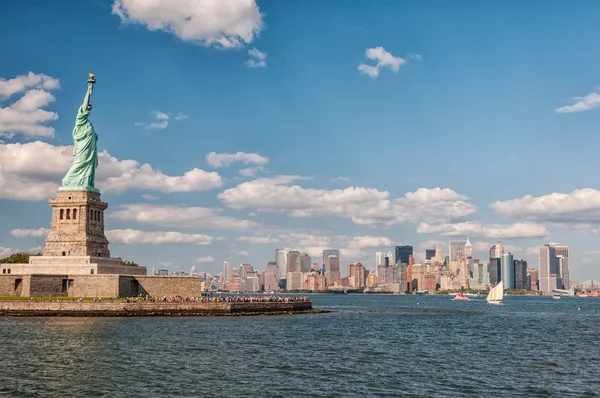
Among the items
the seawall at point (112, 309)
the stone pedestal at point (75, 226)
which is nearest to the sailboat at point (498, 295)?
the seawall at point (112, 309)

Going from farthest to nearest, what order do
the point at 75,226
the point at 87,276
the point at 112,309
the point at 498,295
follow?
1. the point at 498,295
2. the point at 75,226
3. the point at 87,276
4. the point at 112,309

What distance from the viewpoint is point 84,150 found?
325 ft

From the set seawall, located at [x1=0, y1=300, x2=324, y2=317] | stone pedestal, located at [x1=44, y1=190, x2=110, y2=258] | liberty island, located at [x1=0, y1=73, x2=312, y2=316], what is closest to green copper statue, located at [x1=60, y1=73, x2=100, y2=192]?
liberty island, located at [x1=0, y1=73, x2=312, y2=316]

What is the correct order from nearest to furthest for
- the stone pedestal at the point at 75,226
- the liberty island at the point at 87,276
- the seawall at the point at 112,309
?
the seawall at the point at 112,309 < the liberty island at the point at 87,276 < the stone pedestal at the point at 75,226

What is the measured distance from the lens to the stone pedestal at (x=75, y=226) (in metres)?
92.8

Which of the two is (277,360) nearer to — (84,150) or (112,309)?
(112,309)

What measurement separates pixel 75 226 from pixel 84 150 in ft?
38.4

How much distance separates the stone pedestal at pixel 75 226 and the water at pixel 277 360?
54.4 ft

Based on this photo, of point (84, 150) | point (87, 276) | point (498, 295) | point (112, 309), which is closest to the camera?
point (112, 309)

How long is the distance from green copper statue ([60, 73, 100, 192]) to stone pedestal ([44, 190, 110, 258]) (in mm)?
2249

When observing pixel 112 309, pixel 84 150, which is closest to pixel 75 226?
pixel 84 150

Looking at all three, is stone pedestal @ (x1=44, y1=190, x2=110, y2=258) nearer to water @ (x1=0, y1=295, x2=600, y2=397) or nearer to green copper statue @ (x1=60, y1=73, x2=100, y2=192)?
green copper statue @ (x1=60, y1=73, x2=100, y2=192)

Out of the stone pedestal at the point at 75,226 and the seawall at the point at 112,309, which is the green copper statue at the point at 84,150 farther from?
the seawall at the point at 112,309

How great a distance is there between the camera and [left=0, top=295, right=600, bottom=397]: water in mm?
39406
